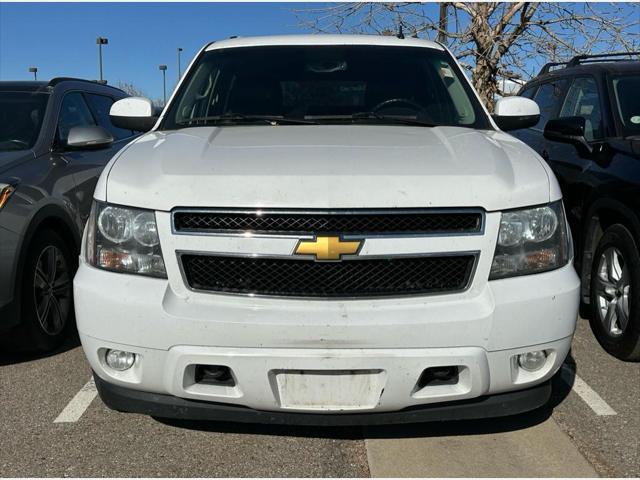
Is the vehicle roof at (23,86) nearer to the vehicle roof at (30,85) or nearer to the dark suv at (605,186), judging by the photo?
the vehicle roof at (30,85)

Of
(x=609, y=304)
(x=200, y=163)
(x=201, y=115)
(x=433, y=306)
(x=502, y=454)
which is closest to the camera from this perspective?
(x=433, y=306)

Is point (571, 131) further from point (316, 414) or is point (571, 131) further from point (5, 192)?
point (5, 192)

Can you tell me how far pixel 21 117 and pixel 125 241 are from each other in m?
2.86

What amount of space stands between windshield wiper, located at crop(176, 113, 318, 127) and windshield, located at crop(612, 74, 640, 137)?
2.39m

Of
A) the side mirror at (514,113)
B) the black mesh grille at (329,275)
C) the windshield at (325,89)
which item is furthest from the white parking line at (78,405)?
the side mirror at (514,113)

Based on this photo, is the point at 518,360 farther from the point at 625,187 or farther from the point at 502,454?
the point at 625,187

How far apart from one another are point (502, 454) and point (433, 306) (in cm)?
92

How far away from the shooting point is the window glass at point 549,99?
5.72 meters

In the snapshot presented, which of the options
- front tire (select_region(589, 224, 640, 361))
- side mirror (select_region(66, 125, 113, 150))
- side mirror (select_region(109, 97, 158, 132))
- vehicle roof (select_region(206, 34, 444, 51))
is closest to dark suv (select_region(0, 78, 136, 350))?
side mirror (select_region(66, 125, 113, 150))

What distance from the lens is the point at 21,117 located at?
487 cm

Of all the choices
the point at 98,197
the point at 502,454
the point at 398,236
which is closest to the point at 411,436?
the point at 502,454

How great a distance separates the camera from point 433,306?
2.44m

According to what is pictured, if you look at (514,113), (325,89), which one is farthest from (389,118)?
(514,113)

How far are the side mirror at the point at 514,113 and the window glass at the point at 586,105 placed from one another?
1109 mm
